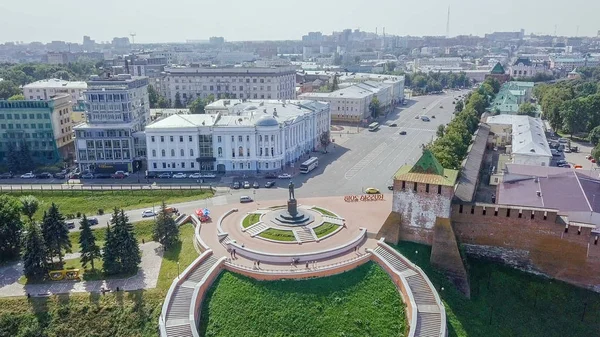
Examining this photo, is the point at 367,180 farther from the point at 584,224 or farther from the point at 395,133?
the point at 395,133

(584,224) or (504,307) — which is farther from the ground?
(584,224)

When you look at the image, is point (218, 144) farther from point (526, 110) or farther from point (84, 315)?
point (526, 110)

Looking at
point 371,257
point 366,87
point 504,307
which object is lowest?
point 504,307

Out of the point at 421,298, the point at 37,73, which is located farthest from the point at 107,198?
the point at 37,73

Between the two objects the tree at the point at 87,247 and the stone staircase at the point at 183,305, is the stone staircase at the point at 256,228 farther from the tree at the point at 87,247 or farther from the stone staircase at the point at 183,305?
the tree at the point at 87,247

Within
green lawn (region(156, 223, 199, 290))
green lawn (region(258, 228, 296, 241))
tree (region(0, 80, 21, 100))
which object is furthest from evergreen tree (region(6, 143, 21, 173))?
tree (region(0, 80, 21, 100))

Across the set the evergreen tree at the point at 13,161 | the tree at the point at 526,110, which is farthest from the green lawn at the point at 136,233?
the tree at the point at 526,110

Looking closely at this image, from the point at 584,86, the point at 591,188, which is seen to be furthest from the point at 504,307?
the point at 584,86
